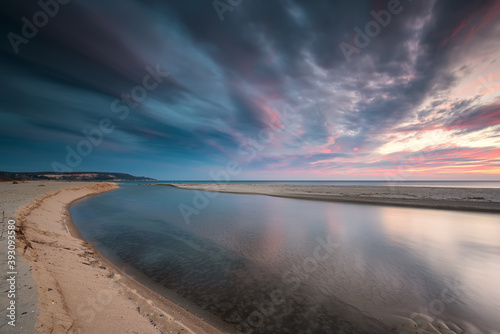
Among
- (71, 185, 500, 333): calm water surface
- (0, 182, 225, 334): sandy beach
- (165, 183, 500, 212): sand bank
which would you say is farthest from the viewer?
(165, 183, 500, 212): sand bank

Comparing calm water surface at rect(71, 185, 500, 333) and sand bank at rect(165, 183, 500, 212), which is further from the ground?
sand bank at rect(165, 183, 500, 212)

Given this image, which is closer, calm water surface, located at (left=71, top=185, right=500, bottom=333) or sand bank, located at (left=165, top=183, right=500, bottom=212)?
calm water surface, located at (left=71, top=185, right=500, bottom=333)

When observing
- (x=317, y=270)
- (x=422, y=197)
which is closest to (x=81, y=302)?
(x=317, y=270)

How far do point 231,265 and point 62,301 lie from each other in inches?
217

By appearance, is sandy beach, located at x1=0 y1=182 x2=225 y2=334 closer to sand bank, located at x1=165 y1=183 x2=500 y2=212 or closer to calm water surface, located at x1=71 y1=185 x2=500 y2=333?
calm water surface, located at x1=71 y1=185 x2=500 y2=333

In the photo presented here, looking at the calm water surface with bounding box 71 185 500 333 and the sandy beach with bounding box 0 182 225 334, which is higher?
the sandy beach with bounding box 0 182 225 334

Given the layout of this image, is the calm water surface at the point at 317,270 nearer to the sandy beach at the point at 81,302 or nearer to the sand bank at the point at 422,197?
the sandy beach at the point at 81,302

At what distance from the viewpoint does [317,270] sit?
25.6 ft

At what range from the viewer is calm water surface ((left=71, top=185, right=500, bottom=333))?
204 inches

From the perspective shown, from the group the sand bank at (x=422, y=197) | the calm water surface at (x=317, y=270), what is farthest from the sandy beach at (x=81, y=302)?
the sand bank at (x=422, y=197)

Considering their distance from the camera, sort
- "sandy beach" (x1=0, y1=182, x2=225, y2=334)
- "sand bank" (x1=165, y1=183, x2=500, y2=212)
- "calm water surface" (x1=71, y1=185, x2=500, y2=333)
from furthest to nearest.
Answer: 1. "sand bank" (x1=165, y1=183, x2=500, y2=212)
2. "calm water surface" (x1=71, y1=185, x2=500, y2=333)
3. "sandy beach" (x1=0, y1=182, x2=225, y2=334)

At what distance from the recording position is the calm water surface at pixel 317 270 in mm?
5180

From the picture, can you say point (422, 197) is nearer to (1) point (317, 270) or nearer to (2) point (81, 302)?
(1) point (317, 270)

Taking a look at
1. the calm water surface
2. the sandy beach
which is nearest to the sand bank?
the calm water surface
